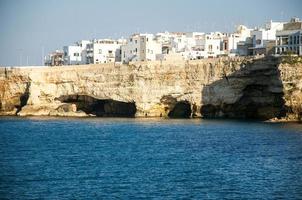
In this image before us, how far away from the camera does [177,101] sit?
70.1m

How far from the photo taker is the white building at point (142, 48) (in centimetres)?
8756

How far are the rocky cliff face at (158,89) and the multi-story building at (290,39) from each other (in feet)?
21.3

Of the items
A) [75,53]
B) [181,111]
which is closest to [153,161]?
[181,111]

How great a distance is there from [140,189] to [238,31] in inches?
2609

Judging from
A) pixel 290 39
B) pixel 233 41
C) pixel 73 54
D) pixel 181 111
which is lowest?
pixel 181 111

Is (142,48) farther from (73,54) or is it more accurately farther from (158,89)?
(73,54)

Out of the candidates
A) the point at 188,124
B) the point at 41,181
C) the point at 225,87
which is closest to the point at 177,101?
the point at 225,87

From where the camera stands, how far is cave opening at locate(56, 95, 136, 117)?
247ft

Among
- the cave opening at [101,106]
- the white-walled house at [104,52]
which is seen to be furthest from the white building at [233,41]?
the cave opening at [101,106]

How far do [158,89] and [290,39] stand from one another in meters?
15.2

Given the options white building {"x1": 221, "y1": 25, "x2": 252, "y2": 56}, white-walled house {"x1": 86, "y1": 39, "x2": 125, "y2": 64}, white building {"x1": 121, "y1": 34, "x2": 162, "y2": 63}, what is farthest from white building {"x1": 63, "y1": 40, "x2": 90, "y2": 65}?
white building {"x1": 221, "y1": 25, "x2": 252, "y2": 56}

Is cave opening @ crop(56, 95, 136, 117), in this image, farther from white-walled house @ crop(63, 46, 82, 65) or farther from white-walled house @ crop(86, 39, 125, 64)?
white-walled house @ crop(63, 46, 82, 65)

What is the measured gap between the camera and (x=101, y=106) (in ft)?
254

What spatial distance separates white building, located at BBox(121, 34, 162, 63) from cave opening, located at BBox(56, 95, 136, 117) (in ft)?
35.7
